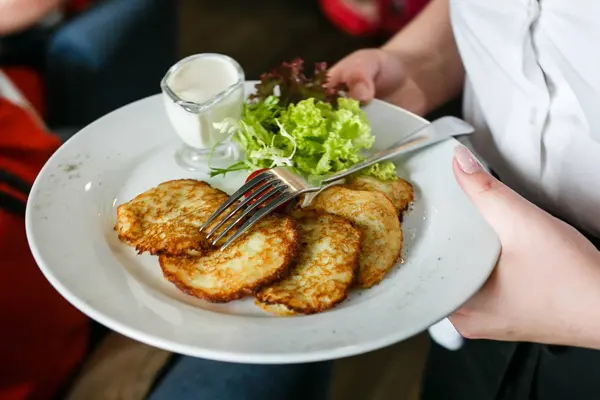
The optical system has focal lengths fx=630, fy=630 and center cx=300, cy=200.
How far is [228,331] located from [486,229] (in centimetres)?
53

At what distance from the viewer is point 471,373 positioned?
1.56 m

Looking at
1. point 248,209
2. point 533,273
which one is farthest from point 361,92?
point 533,273

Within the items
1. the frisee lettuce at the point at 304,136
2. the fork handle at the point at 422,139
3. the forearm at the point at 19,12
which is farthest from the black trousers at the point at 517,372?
the forearm at the point at 19,12

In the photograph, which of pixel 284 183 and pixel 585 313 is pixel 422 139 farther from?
pixel 585 313

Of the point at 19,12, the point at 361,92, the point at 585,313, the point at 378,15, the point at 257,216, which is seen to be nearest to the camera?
the point at 585,313

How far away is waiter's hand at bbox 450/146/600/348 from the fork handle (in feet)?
0.58

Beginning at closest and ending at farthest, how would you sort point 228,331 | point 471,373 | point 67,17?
1. point 228,331
2. point 471,373
3. point 67,17

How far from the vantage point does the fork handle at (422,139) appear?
141 cm

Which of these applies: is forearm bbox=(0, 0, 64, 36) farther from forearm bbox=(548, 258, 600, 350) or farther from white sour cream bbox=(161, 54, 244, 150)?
forearm bbox=(548, 258, 600, 350)

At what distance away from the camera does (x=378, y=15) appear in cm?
390

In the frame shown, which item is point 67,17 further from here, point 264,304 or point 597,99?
→ point 597,99

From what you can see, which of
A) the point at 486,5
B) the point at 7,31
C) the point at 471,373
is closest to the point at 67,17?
the point at 7,31

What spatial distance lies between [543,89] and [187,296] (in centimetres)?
77

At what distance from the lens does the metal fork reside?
123 cm
